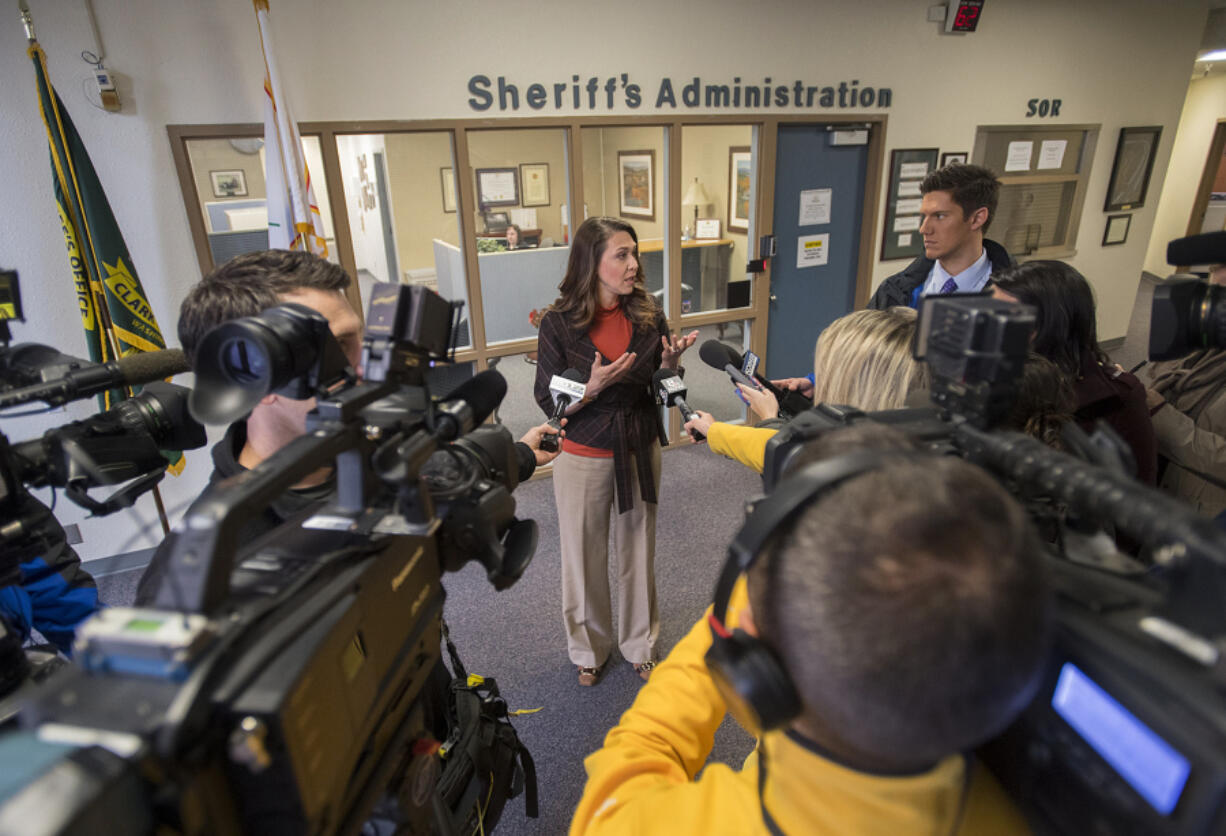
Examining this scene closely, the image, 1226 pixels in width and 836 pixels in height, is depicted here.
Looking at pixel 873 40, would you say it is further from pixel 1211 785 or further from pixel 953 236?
pixel 1211 785

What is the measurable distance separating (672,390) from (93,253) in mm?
2402

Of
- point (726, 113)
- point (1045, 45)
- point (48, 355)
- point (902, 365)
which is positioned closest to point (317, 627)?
point (48, 355)

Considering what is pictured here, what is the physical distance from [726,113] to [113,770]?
150 inches

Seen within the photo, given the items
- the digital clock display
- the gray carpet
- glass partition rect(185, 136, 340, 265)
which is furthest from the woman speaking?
the digital clock display

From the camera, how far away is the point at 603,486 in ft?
6.72

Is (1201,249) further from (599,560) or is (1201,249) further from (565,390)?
(599,560)

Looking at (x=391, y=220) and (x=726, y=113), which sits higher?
(x=726, y=113)

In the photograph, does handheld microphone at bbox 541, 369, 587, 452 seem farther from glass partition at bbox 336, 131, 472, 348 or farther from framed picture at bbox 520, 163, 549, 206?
framed picture at bbox 520, 163, 549, 206

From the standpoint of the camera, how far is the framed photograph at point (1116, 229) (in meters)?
5.20

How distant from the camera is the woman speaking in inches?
78.5

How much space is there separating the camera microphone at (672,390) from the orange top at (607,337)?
18 centimetres

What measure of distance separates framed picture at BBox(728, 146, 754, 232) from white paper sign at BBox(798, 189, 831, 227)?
1588mm

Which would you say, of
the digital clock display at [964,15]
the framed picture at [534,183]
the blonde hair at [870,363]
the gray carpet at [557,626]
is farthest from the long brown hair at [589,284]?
the digital clock display at [964,15]

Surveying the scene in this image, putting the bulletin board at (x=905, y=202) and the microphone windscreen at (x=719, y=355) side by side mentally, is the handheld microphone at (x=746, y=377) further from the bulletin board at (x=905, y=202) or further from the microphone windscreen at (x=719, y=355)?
the bulletin board at (x=905, y=202)
